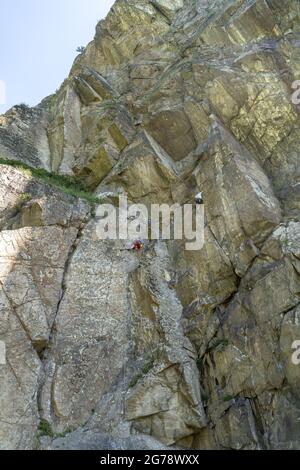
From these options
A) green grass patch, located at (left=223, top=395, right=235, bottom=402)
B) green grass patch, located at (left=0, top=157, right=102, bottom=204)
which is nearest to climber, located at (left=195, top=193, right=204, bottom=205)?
green grass patch, located at (left=0, top=157, right=102, bottom=204)

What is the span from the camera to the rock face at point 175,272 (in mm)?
12141

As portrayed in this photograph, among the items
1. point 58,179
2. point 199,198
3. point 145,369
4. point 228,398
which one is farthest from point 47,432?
point 58,179

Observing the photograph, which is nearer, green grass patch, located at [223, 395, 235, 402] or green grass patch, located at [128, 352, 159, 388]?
green grass patch, located at [223, 395, 235, 402]

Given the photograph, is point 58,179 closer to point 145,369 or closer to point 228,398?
point 145,369

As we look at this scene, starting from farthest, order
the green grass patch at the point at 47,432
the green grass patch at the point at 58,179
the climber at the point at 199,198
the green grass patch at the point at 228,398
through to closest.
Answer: the green grass patch at the point at 58,179 → the climber at the point at 199,198 → the green grass patch at the point at 228,398 → the green grass patch at the point at 47,432

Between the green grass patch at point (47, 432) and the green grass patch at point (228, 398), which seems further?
the green grass patch at point (228, 398)

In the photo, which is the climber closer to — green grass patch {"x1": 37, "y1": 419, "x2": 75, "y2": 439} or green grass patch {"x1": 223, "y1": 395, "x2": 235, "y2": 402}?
green grass patch {"x1": 223, "y1": 395, "x2": 235, "y2": 402}

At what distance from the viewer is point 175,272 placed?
15.6 m

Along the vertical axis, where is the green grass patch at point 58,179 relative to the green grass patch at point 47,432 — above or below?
above

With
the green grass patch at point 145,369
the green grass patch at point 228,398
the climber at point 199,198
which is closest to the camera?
the green grass patch at point 228,398

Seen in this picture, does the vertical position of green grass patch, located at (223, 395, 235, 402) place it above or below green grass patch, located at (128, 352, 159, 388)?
below

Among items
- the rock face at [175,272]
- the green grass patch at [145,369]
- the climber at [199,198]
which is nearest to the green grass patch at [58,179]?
the rock face at [175,272]

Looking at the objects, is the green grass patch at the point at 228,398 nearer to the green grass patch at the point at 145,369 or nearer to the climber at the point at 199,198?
the green grass patch at the point at 145,369

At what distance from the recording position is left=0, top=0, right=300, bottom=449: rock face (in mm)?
12141
